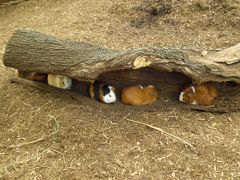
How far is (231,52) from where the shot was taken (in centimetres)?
402

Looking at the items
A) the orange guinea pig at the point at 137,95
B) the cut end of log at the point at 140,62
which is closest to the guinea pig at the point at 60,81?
the orange guinea pig at the point at 137,95

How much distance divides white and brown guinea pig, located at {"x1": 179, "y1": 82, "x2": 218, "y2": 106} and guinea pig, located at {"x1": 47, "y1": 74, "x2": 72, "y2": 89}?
3.84 ft

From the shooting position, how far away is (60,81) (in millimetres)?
4250

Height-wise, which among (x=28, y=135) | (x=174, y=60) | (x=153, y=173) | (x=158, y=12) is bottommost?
(x=153, y=173)

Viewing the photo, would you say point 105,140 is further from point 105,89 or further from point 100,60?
point 100,60

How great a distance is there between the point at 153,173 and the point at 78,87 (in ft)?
4.44

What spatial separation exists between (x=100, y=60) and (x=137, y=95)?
2.02 ft

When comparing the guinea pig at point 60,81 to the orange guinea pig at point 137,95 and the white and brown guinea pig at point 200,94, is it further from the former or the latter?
the white and brown guinea pig at point 200,94

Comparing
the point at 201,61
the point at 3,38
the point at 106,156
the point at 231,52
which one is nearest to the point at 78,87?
the point at 106,156

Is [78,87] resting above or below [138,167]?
above

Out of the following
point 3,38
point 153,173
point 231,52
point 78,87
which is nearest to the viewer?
point 153,173

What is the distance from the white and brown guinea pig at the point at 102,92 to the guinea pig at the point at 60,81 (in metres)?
0.25

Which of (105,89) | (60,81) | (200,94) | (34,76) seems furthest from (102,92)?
(200,94)

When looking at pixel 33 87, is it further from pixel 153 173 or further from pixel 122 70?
pixel 153 173
